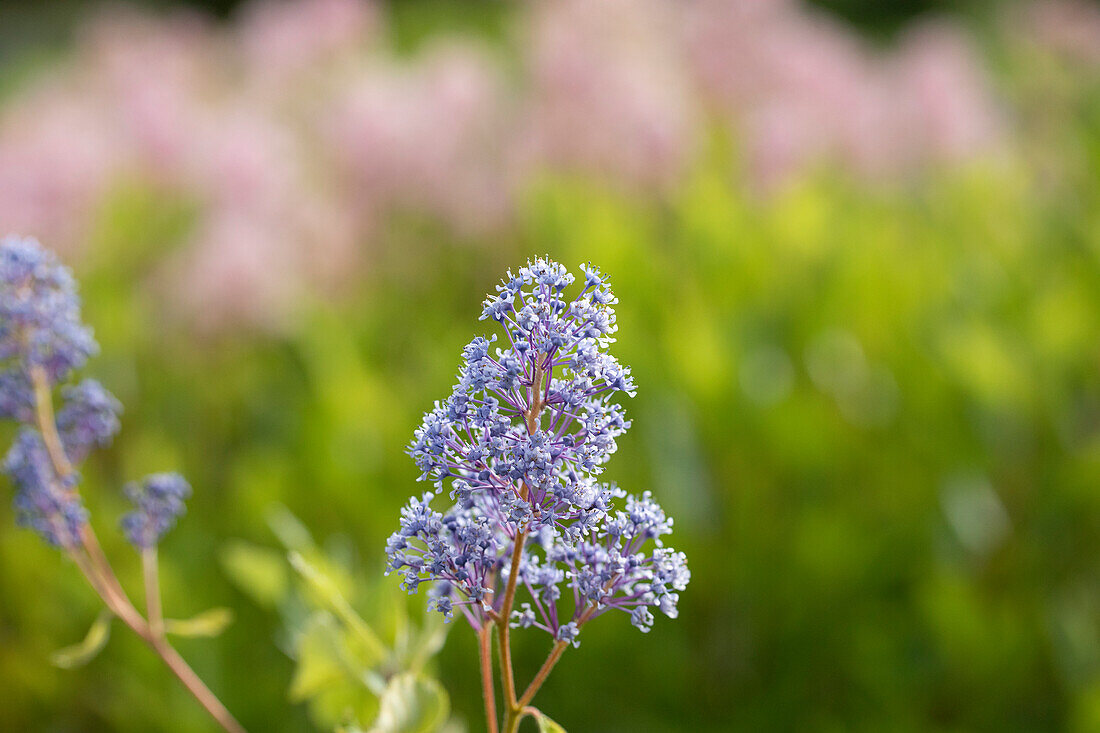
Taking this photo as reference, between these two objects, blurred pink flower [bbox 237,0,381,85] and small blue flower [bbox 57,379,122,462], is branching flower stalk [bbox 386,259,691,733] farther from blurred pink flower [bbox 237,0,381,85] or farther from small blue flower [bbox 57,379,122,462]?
blurred pink flower [bbox 237,0,381,85]

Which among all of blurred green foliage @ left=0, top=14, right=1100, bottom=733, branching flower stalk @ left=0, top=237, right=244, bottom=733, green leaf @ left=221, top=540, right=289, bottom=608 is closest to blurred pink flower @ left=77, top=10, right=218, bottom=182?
blurred green foliage @ left=0, top=14, right=1100, bottom=733

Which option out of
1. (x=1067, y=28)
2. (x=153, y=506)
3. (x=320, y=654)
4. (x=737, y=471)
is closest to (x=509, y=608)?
(x=320, y=654)

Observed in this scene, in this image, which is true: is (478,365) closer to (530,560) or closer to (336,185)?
(530,560)

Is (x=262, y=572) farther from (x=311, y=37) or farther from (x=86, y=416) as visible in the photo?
(x=311, y=37)

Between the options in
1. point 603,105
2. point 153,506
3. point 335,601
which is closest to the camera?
point 335,601

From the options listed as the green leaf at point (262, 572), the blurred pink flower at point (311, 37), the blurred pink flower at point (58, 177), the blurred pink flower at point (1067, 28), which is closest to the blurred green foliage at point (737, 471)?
the green leaf at point (262, 572)

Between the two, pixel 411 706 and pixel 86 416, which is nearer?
pixel 411 706
